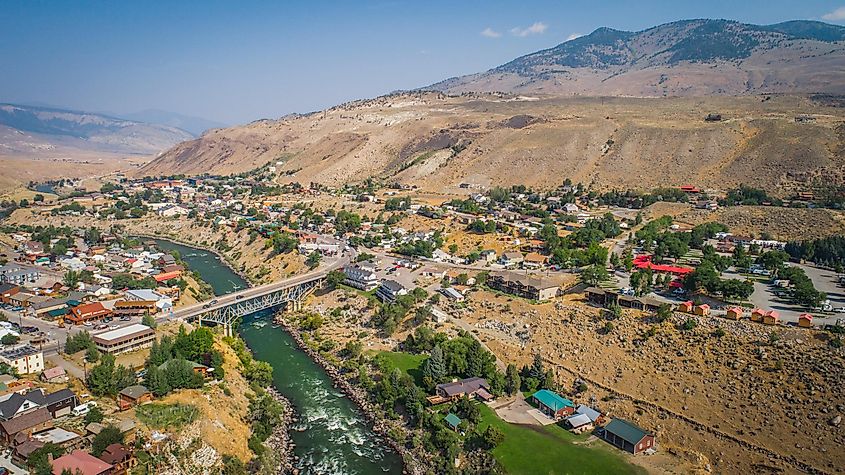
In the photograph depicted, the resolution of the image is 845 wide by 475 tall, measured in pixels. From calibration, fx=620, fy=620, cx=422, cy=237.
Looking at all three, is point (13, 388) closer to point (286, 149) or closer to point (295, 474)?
point (295, 474)

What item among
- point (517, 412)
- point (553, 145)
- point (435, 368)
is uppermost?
point (553, 145)

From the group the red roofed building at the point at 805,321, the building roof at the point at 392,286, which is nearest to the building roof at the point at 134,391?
the building roof at the point at 392,286

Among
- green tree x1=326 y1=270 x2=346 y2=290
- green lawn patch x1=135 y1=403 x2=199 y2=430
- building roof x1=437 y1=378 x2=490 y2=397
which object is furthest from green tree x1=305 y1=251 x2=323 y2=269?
green lawn patch x1=135 y1=403 x2=199 y2=430

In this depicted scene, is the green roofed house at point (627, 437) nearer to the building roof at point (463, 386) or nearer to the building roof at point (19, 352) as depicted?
the building roof at point (463, 386)

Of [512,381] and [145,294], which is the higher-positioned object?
[145,294]

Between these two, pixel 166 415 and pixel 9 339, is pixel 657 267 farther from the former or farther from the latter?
pixel 9 339

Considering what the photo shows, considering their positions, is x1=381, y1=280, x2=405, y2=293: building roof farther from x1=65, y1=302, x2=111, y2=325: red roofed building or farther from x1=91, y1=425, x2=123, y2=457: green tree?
x1=91, y1=425, x2=123, y2=457: green tree

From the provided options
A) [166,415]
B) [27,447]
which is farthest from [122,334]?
[27,447]

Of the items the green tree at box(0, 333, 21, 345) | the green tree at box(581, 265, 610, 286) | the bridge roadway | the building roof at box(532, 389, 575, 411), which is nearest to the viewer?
the building roof at box(532, 389, 575, 411)
